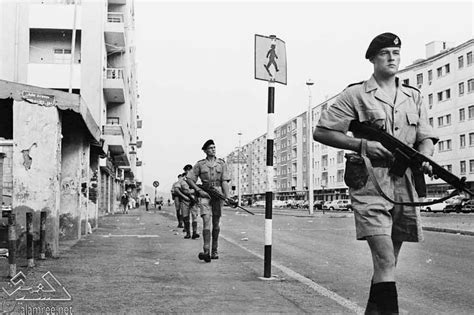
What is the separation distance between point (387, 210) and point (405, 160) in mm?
330

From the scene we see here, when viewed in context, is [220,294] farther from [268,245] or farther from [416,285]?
[416,285]

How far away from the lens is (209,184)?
9773 mm

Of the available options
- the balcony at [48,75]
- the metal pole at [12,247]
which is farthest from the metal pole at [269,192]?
the balcony at [48,75]

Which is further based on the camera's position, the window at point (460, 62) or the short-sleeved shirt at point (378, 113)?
the window at point (460, 62)

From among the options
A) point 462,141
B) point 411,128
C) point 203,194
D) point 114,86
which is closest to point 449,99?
point 462,141

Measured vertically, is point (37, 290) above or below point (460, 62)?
below

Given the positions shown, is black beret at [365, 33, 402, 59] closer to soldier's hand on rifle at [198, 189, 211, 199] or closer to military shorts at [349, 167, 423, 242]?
military shorts at [349, 167, 423, 242]

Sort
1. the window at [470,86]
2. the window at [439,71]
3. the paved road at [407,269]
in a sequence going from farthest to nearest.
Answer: the window at [439,71] → the window at [470,86] → the paved road at [407,269]

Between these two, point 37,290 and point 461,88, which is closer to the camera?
point 37,290

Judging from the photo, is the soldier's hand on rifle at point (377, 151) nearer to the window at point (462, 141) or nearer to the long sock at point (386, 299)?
the long sock at point (386, 299)

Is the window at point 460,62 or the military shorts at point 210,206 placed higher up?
the window at point 460,62

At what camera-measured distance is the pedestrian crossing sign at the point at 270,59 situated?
25.6 ft

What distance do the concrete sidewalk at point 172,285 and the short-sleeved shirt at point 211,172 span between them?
1313 millimetres

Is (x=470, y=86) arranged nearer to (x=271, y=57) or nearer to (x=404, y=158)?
(x=271, y=57)
